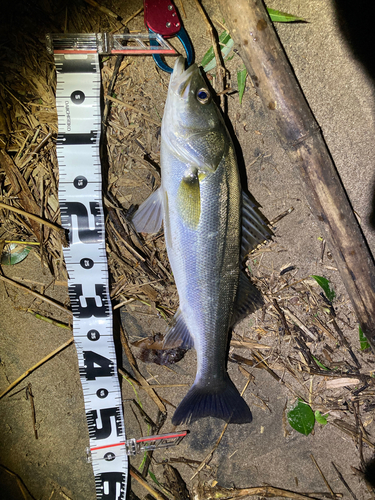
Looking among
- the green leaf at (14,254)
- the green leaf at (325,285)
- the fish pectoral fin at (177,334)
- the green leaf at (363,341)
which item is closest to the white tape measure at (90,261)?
the green leaf at (14,254)

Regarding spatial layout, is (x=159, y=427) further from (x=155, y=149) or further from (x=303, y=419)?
(x=155, y=149)

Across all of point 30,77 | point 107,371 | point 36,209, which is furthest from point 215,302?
point 30,77

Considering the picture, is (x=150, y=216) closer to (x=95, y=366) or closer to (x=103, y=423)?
(x=95, y=366)

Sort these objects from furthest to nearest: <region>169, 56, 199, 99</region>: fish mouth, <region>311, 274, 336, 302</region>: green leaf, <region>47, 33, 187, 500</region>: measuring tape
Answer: <region>311, 274, 336, 302</region>: green leaf → <region>47, 33, 187, 500</region>: measuring tape → <region>169, 56, 199, 99</region>: fish mouth

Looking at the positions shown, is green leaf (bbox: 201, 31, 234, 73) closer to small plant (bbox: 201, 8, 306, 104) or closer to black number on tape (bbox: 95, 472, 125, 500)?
small plant (bbox: 201, 8, 306, 104)

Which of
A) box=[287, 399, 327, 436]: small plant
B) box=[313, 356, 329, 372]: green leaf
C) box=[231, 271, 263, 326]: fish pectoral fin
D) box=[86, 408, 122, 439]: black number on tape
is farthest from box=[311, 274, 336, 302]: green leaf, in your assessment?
box=[86, 408, 122, 439]: black number on tape

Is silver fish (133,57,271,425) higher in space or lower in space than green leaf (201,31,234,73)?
lower

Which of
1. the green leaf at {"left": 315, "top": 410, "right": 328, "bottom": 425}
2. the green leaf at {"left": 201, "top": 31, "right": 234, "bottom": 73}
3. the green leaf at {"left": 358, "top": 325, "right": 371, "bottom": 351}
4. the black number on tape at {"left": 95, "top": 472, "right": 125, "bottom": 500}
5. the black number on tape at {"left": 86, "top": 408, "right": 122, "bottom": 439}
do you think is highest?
the green leaf at {"left": 201, "top": 31, "right": 234, "bottom": 73}
